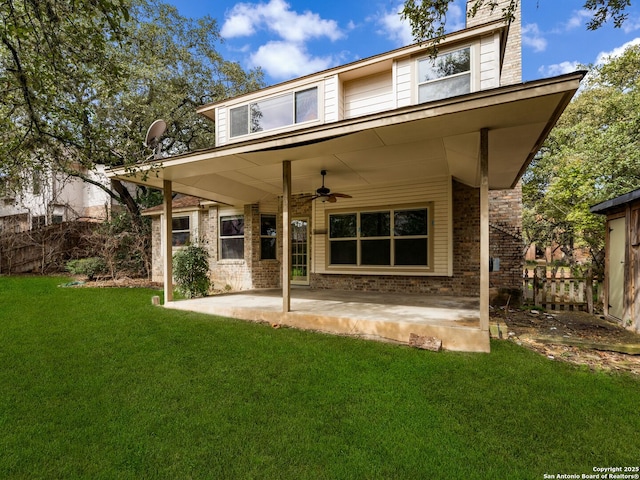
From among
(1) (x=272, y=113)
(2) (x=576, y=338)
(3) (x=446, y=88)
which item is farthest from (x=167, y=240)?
(2) (x=576, y=338)

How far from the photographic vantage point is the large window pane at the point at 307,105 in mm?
8352

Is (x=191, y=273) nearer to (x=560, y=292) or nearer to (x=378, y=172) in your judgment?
(x=378, y=172)

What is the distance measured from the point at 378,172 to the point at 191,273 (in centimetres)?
522

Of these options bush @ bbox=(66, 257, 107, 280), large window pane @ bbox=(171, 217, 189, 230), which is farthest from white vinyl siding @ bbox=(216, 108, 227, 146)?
bush @ bbox=(66, 257, 107, 280)

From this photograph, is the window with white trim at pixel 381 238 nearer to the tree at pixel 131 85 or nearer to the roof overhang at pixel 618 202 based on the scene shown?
the roof overhang at pixel 618 202

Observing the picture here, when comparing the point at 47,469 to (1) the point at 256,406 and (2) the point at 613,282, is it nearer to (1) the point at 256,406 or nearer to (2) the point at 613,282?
(1) the point at 256,406

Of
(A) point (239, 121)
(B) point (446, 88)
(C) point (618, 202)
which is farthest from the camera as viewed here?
(A) point (239, 121)

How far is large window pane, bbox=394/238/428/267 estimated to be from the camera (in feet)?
24.6

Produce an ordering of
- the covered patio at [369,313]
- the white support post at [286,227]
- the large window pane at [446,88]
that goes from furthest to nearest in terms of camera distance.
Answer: the large window pane at [446,88] < the white support post at [286,227] < the covered patio at [369,313]

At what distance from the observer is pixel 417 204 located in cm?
753

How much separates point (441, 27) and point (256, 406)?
4.97m

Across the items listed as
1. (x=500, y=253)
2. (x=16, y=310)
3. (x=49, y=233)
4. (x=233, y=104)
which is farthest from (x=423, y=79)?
(x=49, y=233)

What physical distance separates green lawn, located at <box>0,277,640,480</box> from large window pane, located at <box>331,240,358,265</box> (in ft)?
12.5

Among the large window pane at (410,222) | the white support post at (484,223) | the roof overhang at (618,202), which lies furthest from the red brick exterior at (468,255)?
the white support post at (484,223)
